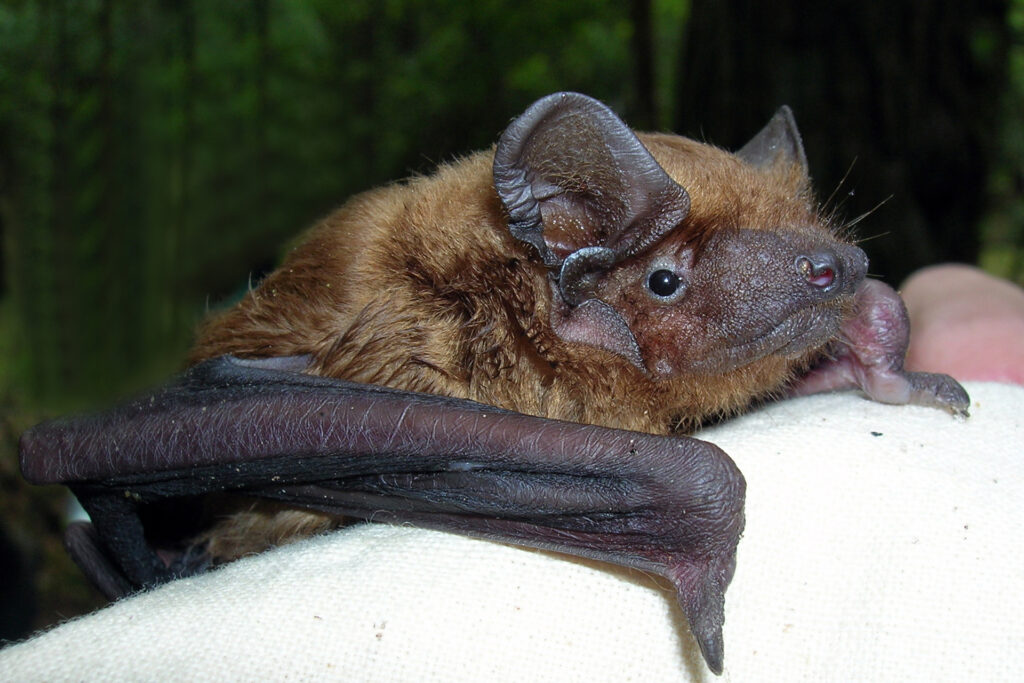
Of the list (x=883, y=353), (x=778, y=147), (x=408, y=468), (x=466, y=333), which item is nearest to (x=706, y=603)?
(x=408, y=468)

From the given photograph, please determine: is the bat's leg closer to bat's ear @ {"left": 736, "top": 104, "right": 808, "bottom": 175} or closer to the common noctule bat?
the common noctule bat

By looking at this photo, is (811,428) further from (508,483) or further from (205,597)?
(205,597)

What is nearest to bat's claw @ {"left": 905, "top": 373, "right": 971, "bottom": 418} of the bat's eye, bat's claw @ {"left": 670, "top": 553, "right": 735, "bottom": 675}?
the bat's eye

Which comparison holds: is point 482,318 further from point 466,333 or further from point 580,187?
point 580,187

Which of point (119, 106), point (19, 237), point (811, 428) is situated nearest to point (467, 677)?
point (811, 428)

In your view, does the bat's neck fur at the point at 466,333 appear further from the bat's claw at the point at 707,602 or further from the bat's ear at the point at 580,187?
the bat's claw at the point at 707,602

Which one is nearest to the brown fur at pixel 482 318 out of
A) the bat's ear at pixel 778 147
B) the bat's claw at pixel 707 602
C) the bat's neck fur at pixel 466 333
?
the bat's neck fur at pixel 466 333
